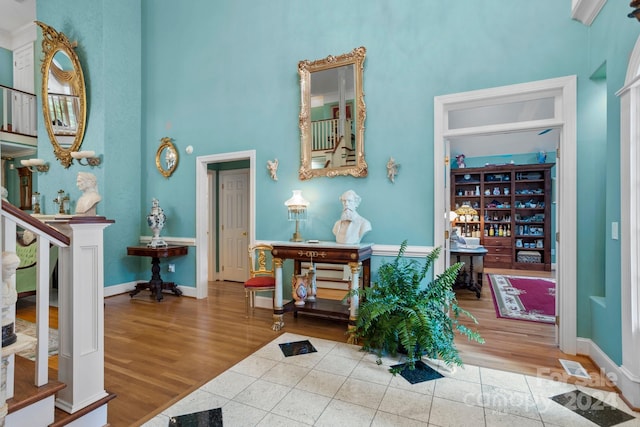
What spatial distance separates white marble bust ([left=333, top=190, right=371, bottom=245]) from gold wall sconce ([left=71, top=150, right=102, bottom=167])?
12.5ft

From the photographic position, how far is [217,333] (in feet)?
10.5

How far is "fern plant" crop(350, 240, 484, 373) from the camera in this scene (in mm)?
2354

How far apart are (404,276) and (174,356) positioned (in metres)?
2.12

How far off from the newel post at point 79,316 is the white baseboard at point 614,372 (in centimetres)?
321

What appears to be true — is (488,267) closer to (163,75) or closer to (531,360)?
(531,360)

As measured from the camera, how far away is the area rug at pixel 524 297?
3708mm

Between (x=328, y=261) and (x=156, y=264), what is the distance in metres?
2.93

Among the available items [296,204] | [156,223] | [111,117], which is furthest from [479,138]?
[111,117]

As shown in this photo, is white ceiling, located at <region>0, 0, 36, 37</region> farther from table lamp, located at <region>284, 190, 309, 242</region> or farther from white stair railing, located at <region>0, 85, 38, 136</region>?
table lamp, located at <region>284, 190, 309, 242</region>

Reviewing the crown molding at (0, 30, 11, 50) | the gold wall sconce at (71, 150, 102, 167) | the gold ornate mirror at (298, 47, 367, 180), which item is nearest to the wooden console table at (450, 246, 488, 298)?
the gold ornate mirror at (298, 47, 367, 180)

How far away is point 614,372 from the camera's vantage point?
221 centimetres

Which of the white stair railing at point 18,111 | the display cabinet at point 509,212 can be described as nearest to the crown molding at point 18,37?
the white stair railing at point 18,111

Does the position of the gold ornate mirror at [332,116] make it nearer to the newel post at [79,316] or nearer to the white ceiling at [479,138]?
the white ceiling at [479,138]

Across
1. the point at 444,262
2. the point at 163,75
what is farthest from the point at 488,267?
the point at 163,75
